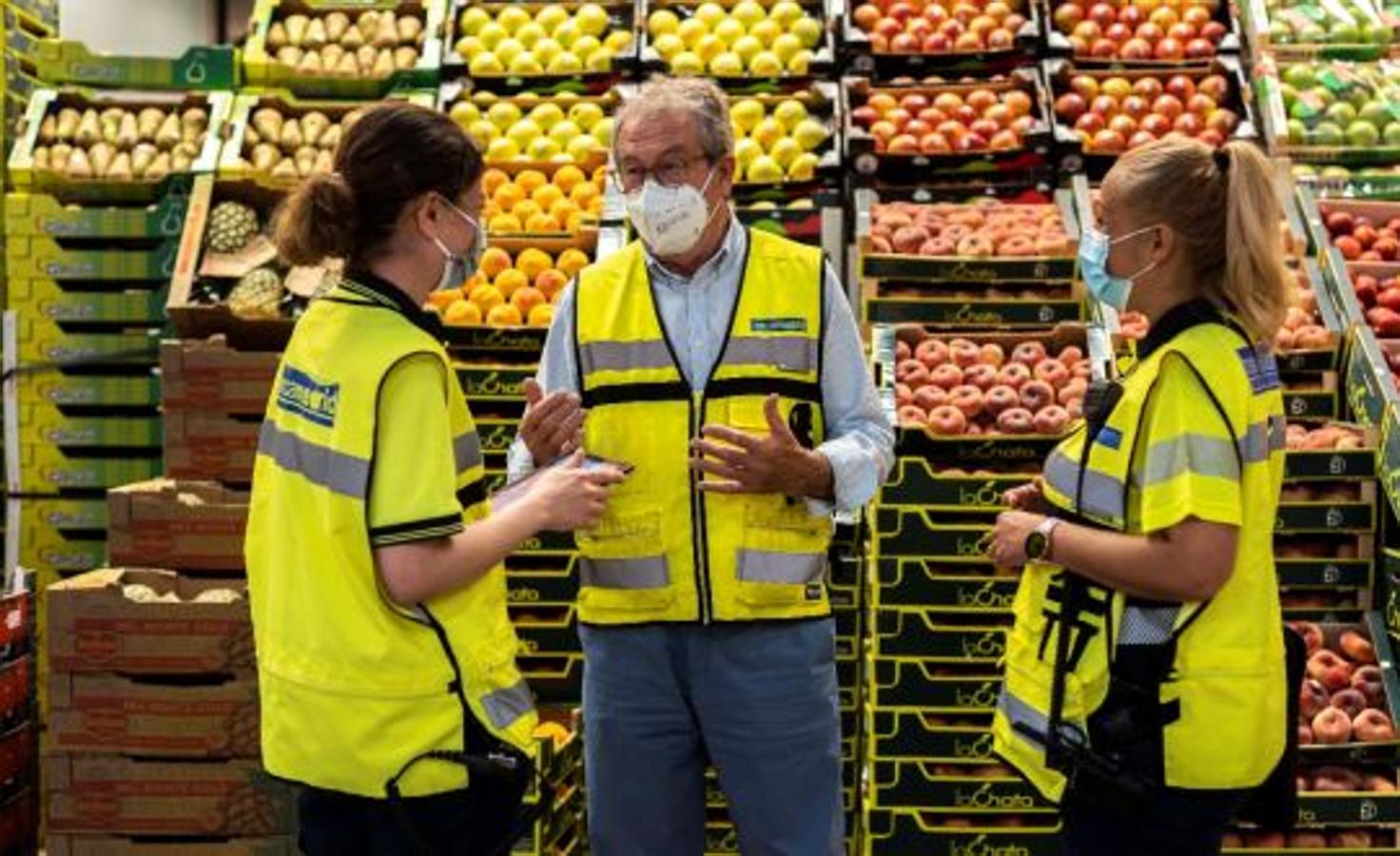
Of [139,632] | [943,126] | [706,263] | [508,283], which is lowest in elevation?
[139,632]

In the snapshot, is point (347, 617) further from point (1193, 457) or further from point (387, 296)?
point (1193, 457)

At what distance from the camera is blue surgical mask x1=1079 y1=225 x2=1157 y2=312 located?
241 cm

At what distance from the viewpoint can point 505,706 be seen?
2.23m

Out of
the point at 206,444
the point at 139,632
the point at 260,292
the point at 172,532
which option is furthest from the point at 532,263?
the point at 139,632

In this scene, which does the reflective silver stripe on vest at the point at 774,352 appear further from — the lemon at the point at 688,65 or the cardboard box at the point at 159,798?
the lemon at the point at 688,65

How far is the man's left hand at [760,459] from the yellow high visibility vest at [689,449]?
8 centimetres

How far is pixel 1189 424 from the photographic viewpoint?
7.40ft

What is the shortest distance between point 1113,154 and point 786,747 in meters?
3.68

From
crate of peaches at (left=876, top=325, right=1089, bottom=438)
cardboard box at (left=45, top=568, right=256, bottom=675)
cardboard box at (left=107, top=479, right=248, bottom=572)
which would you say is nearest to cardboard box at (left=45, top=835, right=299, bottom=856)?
cardboard box at (left=45, top=568, right=256, bottom=675)

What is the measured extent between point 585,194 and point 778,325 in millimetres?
2929

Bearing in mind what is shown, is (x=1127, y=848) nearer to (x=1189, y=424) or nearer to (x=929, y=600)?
(x=1189, y=424)

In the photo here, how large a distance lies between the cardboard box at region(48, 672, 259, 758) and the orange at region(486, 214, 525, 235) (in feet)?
6.01

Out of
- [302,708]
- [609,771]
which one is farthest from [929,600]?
[302,708]

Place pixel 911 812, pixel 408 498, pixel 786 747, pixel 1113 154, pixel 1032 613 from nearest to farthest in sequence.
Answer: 1. pixel 408 498
2. pixel 1032 613
3. pixel 786 747
4. pixel 911 812
5. pixel 1113 154
